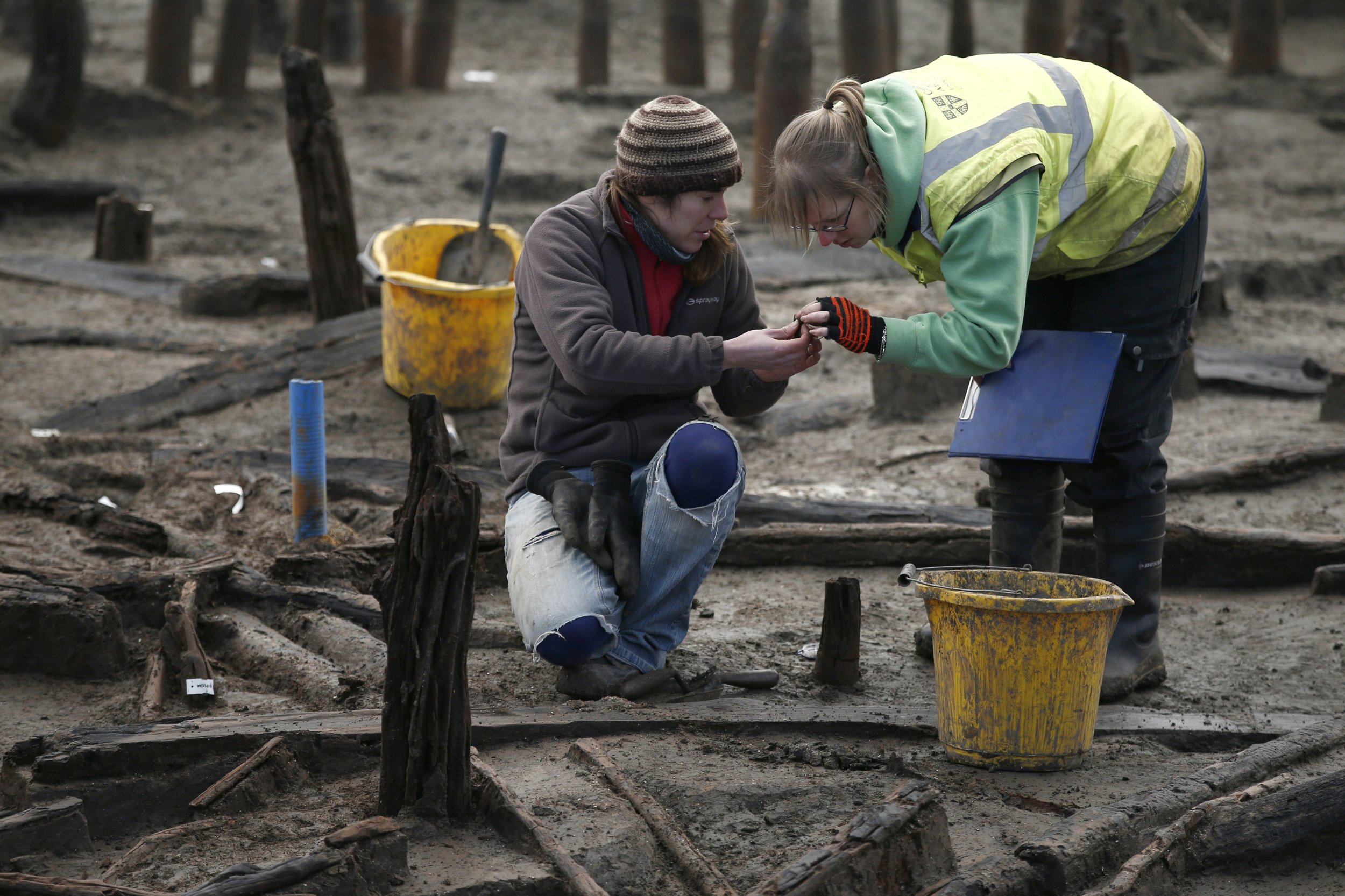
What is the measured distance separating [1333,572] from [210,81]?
12796mm

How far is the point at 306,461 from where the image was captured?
4.07 meters

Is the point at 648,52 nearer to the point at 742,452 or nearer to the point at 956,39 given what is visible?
the point at 956,39

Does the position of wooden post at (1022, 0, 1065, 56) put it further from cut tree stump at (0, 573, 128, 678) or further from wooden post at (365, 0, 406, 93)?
cut tree stump at (0, 573, 128, 678)

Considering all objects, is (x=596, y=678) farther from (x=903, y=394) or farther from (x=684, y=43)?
(x=684, y=43)

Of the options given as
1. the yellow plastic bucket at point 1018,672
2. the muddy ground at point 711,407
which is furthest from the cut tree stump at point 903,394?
the yellow plastic bucket at point 1018,672

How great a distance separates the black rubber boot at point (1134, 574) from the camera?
3184mm

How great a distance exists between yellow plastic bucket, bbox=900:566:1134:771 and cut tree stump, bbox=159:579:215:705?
1.65 meters

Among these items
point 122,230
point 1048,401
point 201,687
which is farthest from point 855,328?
point 122,230

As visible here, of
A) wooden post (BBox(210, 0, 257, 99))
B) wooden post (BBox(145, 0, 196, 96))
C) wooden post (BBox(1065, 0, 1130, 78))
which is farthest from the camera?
wooden post (BBox(210, 0, 257, 99))

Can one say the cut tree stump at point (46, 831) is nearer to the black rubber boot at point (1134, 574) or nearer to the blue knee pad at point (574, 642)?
the blue knee pad at point (574, 642)

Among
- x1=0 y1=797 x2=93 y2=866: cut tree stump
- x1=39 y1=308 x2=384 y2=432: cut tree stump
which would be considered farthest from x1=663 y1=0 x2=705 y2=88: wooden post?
x1=0 y1=797 x2=93 y2=866: cut tree stump

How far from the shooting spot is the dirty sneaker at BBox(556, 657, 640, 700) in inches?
119

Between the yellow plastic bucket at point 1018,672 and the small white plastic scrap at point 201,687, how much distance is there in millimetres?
1629

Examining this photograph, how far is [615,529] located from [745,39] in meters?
12.3
